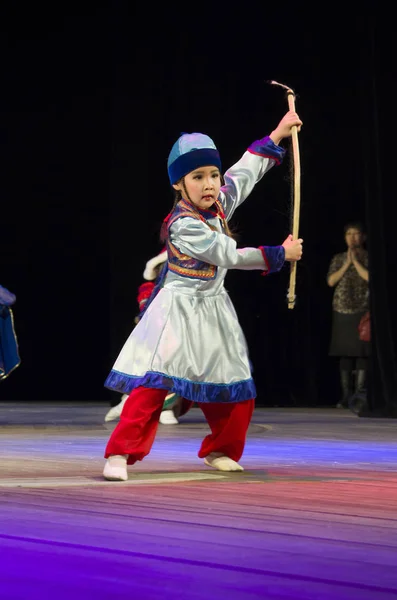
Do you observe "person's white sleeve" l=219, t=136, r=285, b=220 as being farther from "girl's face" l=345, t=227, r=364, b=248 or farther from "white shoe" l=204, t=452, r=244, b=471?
"girl's face" l=345, t=227, r=364, b=248

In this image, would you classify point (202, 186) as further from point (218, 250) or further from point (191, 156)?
point (218, 250)

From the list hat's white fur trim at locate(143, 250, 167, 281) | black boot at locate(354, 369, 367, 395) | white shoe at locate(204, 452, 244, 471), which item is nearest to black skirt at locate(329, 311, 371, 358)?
black boot at locate(354, 369, 367, 395)

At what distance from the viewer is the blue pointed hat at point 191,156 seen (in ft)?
12.3

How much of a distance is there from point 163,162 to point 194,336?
4.79m

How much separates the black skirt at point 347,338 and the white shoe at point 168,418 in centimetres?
160

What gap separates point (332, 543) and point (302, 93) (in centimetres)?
600

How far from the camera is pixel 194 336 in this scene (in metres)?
3.65

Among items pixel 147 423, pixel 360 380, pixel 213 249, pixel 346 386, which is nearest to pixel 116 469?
pixel 147 423

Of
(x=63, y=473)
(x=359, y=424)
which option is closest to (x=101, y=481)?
(x=63, y=473)

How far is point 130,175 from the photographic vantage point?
8.29 m

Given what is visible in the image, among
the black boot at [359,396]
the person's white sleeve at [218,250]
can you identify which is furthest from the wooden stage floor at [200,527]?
the black boot at [359,396]

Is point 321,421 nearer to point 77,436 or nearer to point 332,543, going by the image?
point 77,436

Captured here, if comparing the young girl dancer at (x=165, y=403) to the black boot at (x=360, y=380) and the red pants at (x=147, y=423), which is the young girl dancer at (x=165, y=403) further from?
the red pants at (x=147, y=423)

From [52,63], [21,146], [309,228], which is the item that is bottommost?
[309,228]
